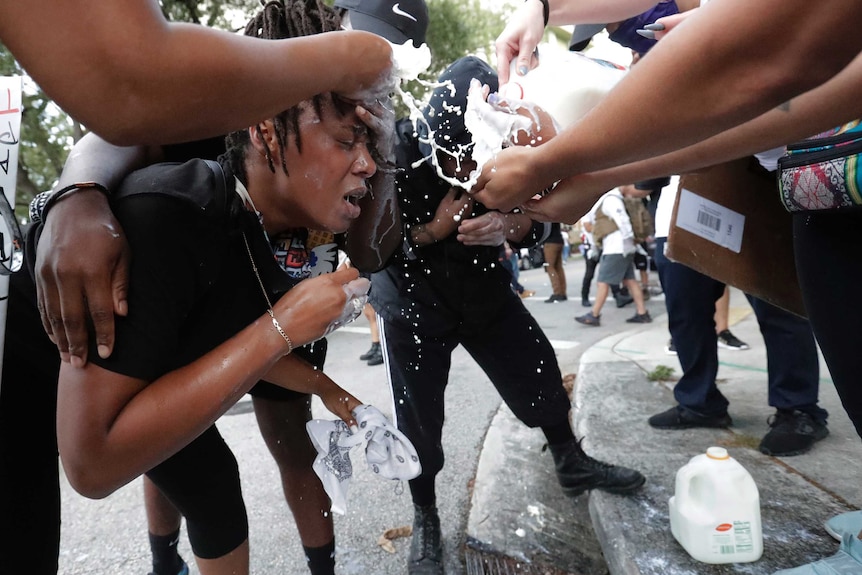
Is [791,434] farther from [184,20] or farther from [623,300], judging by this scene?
[184,20]

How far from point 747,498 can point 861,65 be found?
48.4 inches

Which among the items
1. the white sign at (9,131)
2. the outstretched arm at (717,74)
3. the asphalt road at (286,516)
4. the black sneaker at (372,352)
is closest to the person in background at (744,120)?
the outstretched arm at (717,74)

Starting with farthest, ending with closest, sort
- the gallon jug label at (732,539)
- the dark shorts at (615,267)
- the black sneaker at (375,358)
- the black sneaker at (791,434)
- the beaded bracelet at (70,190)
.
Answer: the dark shorts at (615,267)
the black sneaker at (375,358)
the black sneaker at (791,434)
the gallon jug label at (732,539)
the beaded bracelet at (70,190)

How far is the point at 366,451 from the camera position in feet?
4.99

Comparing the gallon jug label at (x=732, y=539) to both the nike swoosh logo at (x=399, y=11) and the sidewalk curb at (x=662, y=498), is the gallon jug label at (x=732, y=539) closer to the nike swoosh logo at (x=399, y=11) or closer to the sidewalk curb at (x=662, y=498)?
the sidewalk curb at (x=662, y=498)

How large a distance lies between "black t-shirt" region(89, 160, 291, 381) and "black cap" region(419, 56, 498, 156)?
2.54 ft

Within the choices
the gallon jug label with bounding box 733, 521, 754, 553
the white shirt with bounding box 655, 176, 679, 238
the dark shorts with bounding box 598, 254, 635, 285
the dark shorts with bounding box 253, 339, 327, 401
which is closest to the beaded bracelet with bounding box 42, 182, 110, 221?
the dark shorts with bounding box 253, 339, 327, 401

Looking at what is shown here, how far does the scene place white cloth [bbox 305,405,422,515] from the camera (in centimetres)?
150

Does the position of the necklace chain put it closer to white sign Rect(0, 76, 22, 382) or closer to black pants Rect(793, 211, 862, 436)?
white sign Rect(0, 76, 22, 382)

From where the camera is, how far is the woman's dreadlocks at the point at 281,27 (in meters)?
1.34

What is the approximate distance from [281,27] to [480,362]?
138 centimetres

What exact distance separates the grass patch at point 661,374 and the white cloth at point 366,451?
243 centimetres

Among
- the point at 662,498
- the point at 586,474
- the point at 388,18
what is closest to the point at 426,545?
the point at 586,474

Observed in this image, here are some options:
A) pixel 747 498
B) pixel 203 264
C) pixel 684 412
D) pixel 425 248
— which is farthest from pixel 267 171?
pixel 684 412
